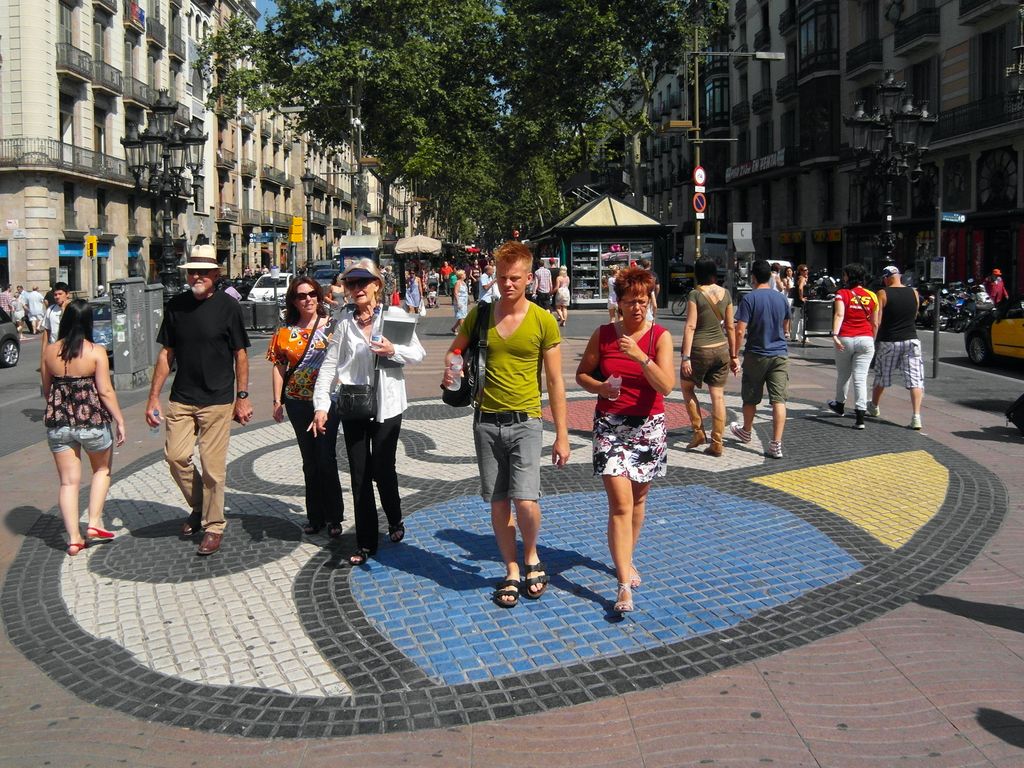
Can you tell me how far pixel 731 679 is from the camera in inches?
156

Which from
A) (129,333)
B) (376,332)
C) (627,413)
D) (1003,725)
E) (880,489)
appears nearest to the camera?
(1003,725)

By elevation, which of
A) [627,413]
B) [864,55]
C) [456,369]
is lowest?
[627,413]

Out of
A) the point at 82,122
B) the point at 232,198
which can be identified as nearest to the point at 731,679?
the point at 82,122

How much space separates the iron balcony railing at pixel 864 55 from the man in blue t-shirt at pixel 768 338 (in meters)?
32.9

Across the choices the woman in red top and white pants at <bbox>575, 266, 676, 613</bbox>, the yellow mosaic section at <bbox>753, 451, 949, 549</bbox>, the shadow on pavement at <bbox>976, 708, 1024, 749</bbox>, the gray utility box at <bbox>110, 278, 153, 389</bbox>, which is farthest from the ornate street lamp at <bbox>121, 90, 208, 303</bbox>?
the shadow on pavement at <bbox>976, 708, 1024, 749</bbox>

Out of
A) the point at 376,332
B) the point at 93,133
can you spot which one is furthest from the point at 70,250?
the point at 376,332

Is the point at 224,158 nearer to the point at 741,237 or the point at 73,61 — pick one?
the point at 73,61

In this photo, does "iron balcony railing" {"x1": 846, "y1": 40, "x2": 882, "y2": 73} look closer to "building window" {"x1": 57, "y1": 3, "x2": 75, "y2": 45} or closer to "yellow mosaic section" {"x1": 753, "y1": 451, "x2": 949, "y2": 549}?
"building window" {"x1": 57, "y1": 3, "x2": 75, "y2": 45}

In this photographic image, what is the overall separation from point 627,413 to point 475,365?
795 mm

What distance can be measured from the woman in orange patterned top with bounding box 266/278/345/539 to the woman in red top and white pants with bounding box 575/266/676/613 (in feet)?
6.40

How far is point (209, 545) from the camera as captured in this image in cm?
571

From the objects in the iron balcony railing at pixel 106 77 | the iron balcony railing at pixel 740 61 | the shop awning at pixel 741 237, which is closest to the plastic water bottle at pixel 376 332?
the shop awning at pixel 741 237

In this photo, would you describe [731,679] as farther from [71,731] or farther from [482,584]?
[71,731]

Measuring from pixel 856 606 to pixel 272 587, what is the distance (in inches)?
122
